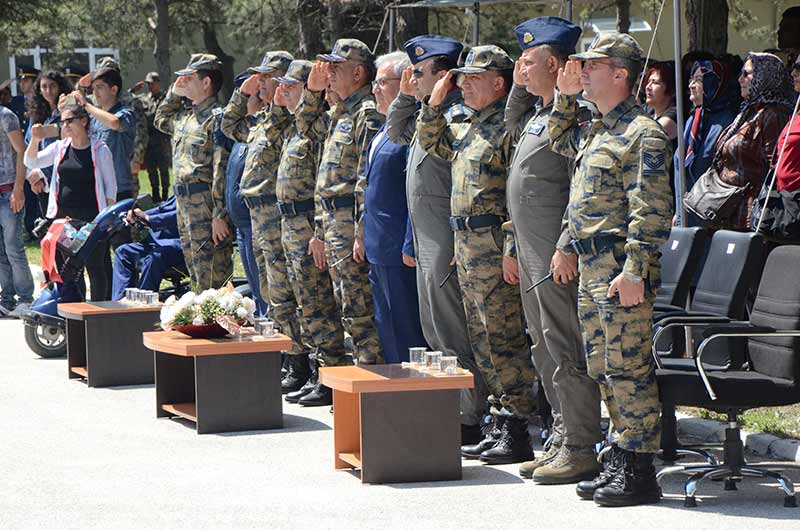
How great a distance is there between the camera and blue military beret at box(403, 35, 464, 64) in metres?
7.49

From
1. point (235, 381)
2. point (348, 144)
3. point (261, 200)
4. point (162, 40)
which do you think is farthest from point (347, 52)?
point (162, 40)

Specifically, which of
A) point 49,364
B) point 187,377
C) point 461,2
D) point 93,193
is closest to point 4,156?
point 93,193

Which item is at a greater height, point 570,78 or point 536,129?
point 570,78

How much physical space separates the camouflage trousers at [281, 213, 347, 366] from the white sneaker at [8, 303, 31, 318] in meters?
3.08

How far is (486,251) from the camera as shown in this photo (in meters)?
7.00

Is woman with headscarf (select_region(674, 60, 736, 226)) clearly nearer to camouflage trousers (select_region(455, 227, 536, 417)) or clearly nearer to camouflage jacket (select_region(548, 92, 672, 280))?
camouflage trousers (select_region(455, 227, 536, 417))

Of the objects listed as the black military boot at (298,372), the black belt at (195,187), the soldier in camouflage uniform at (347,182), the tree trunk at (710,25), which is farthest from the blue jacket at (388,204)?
the tree trunk at (710,25)

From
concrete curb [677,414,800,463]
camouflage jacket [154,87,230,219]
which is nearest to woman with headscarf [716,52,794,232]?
concrete curb [677,414,800,463]

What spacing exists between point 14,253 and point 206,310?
618cm

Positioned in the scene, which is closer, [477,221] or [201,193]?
[477,221]

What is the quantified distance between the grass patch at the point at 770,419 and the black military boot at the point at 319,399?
220cm

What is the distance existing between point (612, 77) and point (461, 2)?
7.38 meters

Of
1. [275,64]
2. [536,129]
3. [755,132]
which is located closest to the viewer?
[536,129]

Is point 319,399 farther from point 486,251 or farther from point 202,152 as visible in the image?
point 202,152
